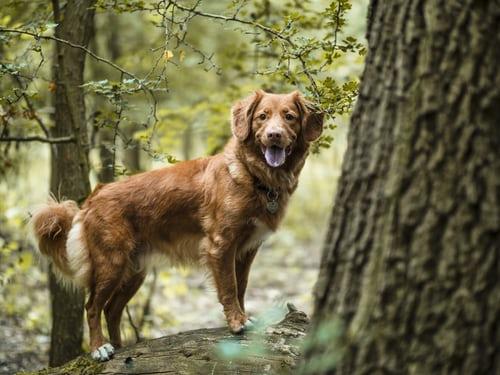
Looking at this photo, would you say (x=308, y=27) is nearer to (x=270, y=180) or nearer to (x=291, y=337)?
(x=270, y=180)

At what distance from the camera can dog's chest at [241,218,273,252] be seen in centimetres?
476

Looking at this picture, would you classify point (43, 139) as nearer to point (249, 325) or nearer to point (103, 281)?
point (103, 281)

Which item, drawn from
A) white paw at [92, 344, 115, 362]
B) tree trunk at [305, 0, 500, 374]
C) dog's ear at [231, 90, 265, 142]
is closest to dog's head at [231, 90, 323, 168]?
dog's ear at [231, 90, 265, 142]

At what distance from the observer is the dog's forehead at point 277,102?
486 cm

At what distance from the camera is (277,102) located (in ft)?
16.0

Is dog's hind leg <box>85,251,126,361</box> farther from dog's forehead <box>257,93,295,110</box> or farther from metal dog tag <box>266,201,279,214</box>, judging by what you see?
dog's forehead <box>257,93,295,110</box>

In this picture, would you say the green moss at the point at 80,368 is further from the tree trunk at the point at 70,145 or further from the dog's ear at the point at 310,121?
the dog's ear at the point at 310,121

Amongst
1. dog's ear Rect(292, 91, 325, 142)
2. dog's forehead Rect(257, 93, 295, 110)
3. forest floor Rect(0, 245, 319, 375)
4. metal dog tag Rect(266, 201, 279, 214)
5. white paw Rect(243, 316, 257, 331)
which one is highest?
dog's forehead Rect(257, 93, 295, 110)

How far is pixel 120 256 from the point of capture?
190 inches

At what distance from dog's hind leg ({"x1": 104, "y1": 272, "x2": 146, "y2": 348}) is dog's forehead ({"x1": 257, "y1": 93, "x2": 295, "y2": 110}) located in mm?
1733

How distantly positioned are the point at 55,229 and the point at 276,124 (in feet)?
6.47

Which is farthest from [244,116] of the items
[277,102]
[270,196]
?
[270,196]

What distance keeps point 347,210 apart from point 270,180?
7.69ft

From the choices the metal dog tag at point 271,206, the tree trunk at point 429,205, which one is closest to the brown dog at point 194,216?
the metal dog tag at point 271,206
